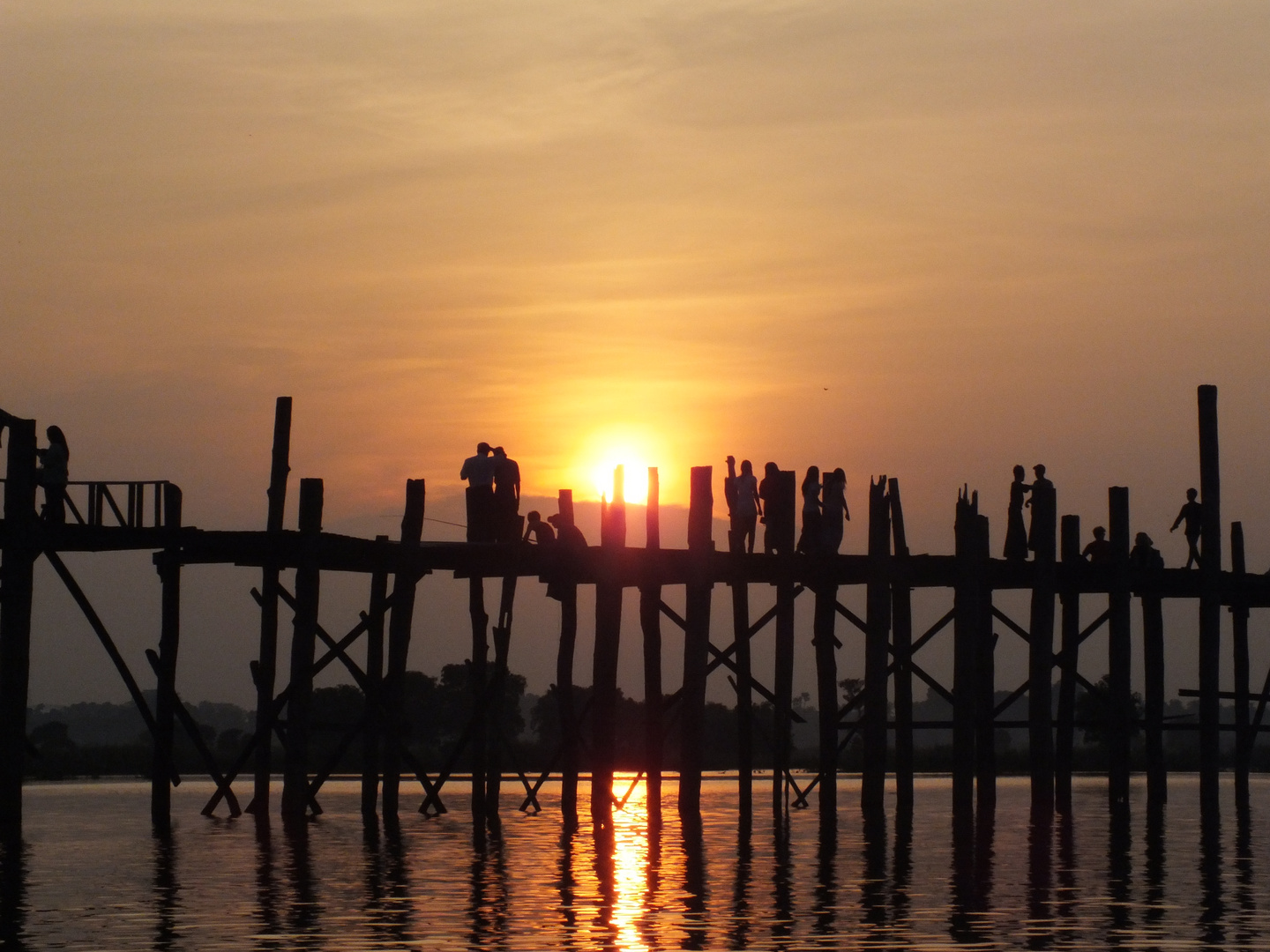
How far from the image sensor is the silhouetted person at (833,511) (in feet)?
89.1

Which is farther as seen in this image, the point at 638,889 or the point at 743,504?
the point at 743,504

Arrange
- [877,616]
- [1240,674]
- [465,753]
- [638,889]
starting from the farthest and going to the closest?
[465,753]
[1240,674]
[877,616]
[638,889]

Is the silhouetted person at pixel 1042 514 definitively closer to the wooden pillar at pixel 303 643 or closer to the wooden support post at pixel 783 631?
the wooden support post at pixel 783 631

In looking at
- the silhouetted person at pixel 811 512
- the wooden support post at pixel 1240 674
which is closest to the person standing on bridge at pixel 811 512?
the silhouetted person at pixel 811 512

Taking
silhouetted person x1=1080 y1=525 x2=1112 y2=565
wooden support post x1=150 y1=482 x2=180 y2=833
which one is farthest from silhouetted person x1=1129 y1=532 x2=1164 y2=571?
wooden support post x1=150 y1=482 x2=180 y2=833

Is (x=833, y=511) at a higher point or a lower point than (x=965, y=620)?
higher

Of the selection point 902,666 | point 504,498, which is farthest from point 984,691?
point 504,498

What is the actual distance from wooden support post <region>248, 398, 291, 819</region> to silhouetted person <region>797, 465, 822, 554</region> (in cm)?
724

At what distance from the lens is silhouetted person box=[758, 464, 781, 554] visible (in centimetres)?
2709

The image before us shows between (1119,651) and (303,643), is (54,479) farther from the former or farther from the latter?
(1119,651)

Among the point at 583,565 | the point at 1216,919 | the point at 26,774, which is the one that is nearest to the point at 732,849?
the point at 583,565

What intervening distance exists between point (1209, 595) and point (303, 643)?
1359 cm

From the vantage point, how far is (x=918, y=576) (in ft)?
90.1

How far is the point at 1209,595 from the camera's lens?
96.1 ft
